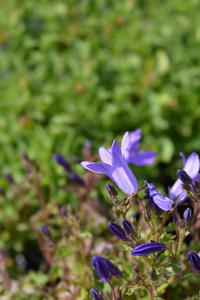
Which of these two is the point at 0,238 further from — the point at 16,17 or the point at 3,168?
the point at 16,17

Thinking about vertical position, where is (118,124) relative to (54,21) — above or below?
below

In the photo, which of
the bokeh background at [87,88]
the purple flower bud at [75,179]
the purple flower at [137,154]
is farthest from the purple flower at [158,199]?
the bokeh background at [87,88]

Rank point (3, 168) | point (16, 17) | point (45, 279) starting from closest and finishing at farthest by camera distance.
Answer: point (45, 279)
point (3, 168)
point (16, 17)

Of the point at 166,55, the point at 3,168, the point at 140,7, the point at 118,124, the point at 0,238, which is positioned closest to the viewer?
the point at 0,238

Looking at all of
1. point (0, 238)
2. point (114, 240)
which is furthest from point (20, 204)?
point (114, 240)

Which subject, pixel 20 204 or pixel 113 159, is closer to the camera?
pixel 113 159

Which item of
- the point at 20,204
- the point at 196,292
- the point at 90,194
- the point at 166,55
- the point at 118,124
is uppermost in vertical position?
the point at 166,55

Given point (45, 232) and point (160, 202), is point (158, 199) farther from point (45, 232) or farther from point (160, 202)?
point (45, 232)
